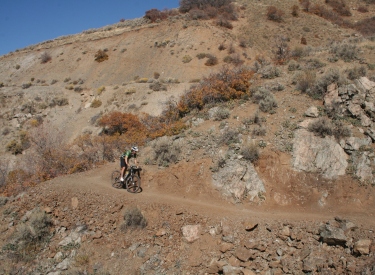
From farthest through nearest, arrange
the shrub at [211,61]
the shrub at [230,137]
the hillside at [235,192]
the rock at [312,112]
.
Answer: the shrub at [211,61], the rock at [312,112], the shrub at [230,137], the hillside at [235,192]

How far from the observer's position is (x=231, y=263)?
7.98 meters

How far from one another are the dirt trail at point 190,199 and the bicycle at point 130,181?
252 millimetres

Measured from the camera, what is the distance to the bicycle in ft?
38.1

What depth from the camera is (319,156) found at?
35.3 ft

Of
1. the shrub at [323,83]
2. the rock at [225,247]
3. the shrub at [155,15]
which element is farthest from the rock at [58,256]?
the shrub at [155,15]

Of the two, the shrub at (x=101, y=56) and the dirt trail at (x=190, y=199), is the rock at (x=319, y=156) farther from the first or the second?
the shrub at (x=101, y=56)

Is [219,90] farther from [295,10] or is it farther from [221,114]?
[295,10]

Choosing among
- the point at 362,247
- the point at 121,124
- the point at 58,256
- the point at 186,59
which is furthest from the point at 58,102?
the point at 362,247

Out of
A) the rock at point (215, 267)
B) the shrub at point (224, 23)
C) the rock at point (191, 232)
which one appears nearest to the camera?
the rock at point (215, 267)

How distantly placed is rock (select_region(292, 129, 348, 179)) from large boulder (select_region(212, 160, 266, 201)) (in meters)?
1.66

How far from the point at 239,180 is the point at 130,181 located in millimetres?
4492

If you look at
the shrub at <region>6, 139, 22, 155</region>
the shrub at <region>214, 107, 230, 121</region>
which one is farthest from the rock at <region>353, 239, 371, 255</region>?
the shrub at <region>6, 139, 22, 155</region>

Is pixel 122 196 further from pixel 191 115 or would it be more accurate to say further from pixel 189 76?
pixel 189 76

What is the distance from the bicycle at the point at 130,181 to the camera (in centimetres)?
1160
